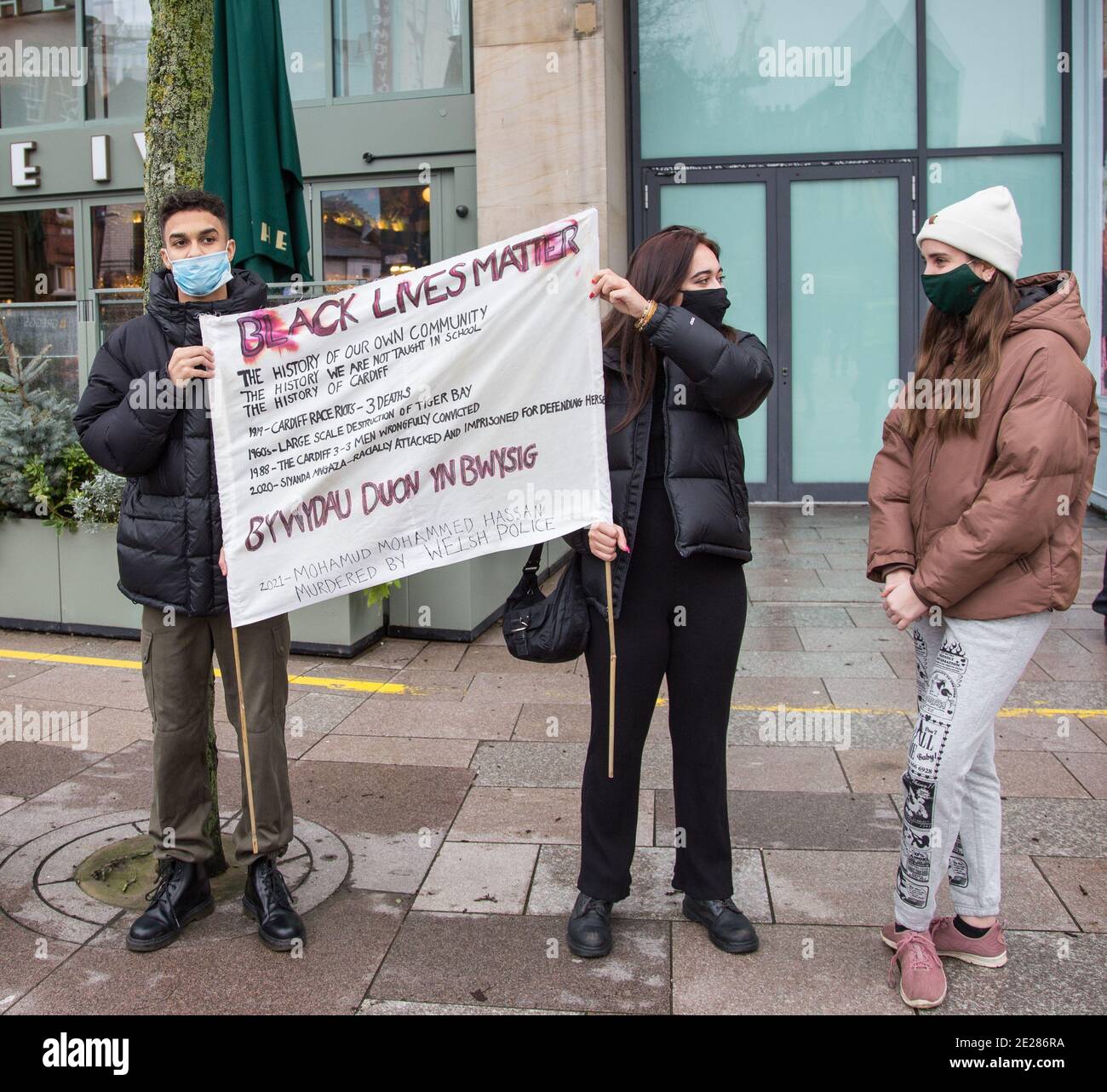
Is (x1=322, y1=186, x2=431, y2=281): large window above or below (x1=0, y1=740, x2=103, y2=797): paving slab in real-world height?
above

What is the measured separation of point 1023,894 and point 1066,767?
132 cm

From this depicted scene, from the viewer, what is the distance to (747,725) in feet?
18.3

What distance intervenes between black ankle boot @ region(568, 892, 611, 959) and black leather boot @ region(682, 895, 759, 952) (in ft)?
0.90

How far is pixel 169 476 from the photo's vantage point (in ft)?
11.6

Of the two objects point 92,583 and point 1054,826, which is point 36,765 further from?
point 1054,826

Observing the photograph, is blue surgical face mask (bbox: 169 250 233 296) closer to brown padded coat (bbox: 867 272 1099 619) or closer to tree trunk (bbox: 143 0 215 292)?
tree trunk (bbox: 143 0 215 292)

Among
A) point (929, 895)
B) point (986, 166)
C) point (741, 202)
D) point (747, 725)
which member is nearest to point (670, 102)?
point (741, 202)

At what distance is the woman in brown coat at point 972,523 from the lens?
299 cm

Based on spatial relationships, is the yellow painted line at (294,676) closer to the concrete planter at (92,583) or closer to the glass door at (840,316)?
the concrete planter at (92,583)

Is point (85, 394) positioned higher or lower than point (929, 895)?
higher

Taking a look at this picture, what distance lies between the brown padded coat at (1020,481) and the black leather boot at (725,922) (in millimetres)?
1115

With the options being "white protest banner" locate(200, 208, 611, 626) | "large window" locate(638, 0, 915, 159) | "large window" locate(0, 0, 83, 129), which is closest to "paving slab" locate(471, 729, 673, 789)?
"white protest banner" locate(200, 208, 611, 626)

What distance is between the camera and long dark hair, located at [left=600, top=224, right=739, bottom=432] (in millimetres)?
3379

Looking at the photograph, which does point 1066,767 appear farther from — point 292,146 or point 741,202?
point 741,202
